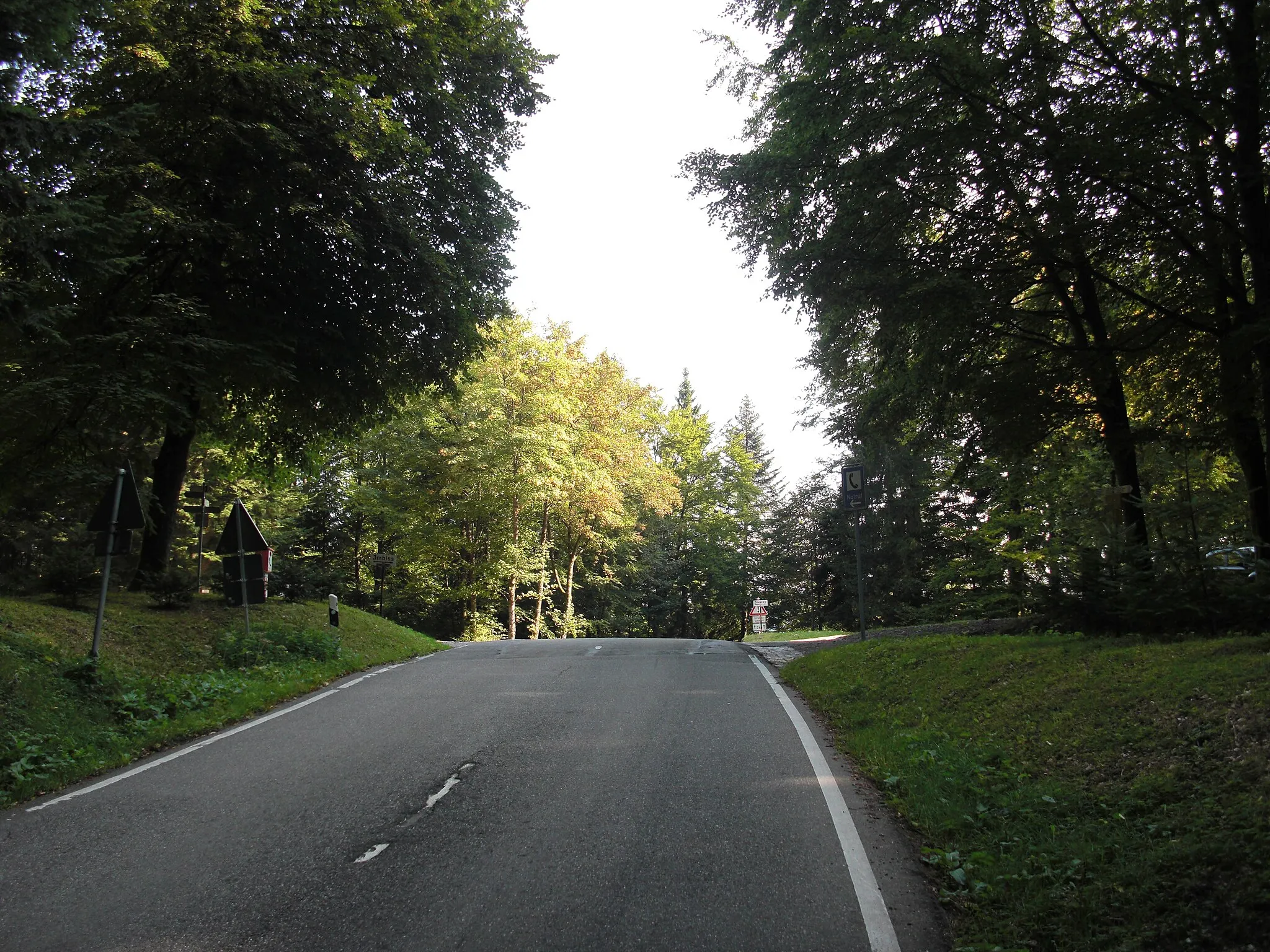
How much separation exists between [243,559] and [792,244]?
9420 mm

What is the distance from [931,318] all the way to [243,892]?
321 inches

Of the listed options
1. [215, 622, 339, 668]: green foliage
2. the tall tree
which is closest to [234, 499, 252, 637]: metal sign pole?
[215, 622, 339, 668]: green foliage

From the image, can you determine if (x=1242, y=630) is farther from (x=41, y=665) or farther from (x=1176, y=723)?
(x=41, y=665)

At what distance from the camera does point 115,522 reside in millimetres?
8469

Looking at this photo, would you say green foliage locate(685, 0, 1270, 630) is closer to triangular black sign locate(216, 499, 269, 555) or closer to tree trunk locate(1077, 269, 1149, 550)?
tree trunk locate(1077, 269, 1149, 550)

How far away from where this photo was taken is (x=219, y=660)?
10.6 metres

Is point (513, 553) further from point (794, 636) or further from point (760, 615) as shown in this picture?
point (794, 636)

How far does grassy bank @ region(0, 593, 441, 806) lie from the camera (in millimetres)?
6359

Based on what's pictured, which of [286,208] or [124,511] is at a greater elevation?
[286,208]

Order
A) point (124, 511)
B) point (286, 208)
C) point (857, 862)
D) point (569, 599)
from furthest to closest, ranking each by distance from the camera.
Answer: point (569, 599)
point (286, 208)
point (124, 511)
point (857, 862)

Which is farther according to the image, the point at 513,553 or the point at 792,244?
the point at 513,553

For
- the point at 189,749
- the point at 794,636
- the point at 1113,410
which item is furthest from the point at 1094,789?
the point at 794,636

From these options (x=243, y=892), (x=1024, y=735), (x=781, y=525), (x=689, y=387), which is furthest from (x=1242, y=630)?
(x=689, y=387)

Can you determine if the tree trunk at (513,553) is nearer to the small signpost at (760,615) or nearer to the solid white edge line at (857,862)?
the small signpost at (760,615)
